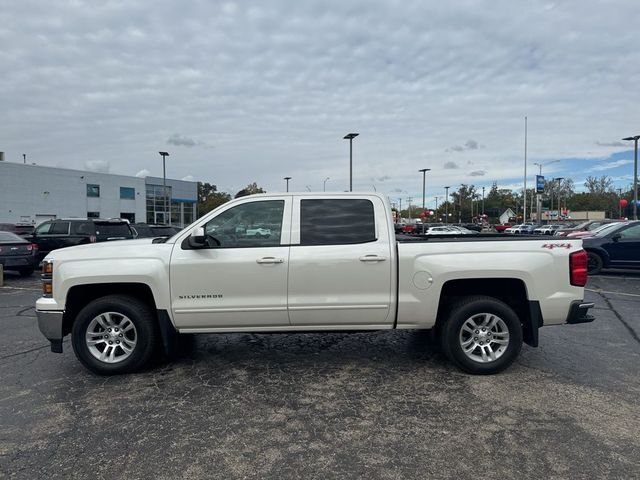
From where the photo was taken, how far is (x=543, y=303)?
185 inches

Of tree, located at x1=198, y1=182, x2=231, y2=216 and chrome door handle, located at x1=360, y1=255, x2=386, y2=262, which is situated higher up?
tree, located at x1=198, y1=182, x2=231, y2=216

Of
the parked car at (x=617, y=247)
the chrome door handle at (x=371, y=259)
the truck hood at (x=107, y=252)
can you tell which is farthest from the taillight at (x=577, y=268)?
the parked car at (x=617, y=247)

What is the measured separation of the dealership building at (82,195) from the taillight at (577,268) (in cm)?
4249

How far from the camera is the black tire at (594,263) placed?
12.8m

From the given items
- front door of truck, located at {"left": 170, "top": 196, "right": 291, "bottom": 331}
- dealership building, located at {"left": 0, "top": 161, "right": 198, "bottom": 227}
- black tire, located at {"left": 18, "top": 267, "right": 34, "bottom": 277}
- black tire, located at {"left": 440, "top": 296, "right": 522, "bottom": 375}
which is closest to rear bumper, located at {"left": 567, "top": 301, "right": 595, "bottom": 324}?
black tire, located at {"left": 440, "top": 296, "right": 522, "bottom": 375}

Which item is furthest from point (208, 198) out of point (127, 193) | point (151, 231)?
point (151, 231)

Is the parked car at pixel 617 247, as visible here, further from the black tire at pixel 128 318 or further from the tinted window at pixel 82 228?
the tinted window at pixel 82 228

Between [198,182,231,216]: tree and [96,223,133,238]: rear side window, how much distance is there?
164ft

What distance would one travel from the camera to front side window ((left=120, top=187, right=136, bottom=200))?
5637 cm

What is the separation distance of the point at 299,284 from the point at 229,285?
698 millimetres

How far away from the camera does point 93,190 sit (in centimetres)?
5328

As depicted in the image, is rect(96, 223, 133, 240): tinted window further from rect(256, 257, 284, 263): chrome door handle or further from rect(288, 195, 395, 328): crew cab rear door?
rect(288, 195, 395, 328): crew cab rear door

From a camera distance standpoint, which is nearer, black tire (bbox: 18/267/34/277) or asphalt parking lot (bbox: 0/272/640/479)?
asphalt parking lot (bbox: 0/272/640/479)

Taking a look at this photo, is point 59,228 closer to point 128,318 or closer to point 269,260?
point 128,318
